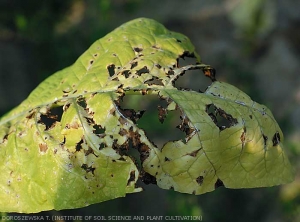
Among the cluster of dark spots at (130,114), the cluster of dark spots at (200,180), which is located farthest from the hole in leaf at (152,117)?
the cluster of dark spots at (200,180)

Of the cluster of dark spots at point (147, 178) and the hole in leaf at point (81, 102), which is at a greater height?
the hole in leaf at point (81, 102)

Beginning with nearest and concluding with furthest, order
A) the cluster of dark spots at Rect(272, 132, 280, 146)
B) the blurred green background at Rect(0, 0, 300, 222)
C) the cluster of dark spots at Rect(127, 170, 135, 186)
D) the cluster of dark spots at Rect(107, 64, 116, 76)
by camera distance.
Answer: the cluster of dark spots at Rect(127, 170, 135, 186)
the cluster of dark spots at Rect(272, 132, 280, 146)
the cluster of dark spots at Rect(107, 64, 116, 76)
the blurred green background at Rect(0, 0, 300, 222)

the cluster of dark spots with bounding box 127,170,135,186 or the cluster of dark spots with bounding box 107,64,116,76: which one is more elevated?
the cluster of dark spots with bounding box 107,64,116,76

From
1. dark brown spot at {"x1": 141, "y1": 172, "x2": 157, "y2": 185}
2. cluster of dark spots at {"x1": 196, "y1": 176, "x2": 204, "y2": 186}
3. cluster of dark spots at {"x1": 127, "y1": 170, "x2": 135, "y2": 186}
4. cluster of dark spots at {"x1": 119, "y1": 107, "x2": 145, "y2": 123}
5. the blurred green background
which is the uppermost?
cluster of dark spots at {"x1": 119, "y1": 107, "x2": 145, "y2": 123}

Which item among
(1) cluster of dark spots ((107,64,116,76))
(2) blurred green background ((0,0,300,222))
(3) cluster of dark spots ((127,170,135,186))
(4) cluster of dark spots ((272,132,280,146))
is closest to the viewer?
(3) cluster of dark spots ((127,170,135,186))

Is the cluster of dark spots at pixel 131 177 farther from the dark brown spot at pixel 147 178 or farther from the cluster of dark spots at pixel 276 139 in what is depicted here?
the cluster of dark spots at pixel 276 139

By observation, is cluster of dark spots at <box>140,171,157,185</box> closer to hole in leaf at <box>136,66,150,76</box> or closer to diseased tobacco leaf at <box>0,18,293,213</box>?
diseased tobacco leaf at <box>0,18,293,213</box>

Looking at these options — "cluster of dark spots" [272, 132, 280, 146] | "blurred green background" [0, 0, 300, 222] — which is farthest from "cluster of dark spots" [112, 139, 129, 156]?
"blurred green background" [0, 0, 300, 222]
